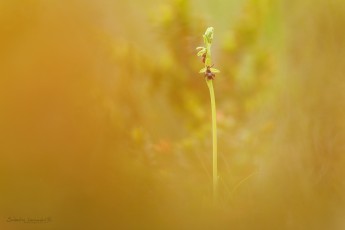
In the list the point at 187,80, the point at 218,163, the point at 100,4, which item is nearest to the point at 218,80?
the point at 187,80

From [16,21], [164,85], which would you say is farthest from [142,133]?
[16,21]

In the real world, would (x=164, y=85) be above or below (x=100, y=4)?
below

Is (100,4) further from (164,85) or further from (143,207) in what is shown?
(143,207)

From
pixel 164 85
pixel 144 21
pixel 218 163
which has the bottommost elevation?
pixel 218 163

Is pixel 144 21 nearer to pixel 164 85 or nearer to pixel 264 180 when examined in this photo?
pixel 164 85

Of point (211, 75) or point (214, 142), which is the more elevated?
point (211, 75)

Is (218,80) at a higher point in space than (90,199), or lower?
higher
